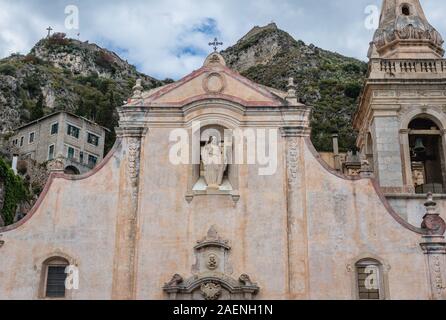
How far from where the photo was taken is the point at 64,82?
9656 cm

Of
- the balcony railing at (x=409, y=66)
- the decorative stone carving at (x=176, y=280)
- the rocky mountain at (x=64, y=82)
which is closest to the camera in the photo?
the decorative stone carving at (x=176, y=280)

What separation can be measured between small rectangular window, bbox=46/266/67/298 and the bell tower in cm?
999

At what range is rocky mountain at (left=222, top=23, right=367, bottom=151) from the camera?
70.8 metres

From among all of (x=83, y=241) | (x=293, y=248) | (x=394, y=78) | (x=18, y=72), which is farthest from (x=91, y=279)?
(x=18, y=72)

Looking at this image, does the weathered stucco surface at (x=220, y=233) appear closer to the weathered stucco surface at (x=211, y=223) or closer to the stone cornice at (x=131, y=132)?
the weathered stucco surface at (x=211, y=223)

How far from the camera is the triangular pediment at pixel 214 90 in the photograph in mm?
18531

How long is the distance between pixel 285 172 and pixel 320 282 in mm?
3233

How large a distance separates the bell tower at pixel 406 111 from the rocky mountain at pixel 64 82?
49.1 meters

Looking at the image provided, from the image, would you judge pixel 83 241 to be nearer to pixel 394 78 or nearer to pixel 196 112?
pixel 196 112

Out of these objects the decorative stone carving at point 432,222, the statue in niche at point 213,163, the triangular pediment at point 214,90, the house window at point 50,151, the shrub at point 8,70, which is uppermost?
the shrub at point 8,70

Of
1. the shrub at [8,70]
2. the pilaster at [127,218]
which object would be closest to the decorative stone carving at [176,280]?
the pilaster at [127,218]

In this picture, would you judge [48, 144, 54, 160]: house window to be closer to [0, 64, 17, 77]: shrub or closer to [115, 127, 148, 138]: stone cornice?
[0, 64, 17, 77]: shrub

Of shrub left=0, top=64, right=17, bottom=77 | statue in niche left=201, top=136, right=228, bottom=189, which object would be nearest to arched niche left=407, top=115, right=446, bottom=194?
statue in niche left=201, top=136, right=228, bottom=189

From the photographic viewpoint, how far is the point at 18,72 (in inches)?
3578
